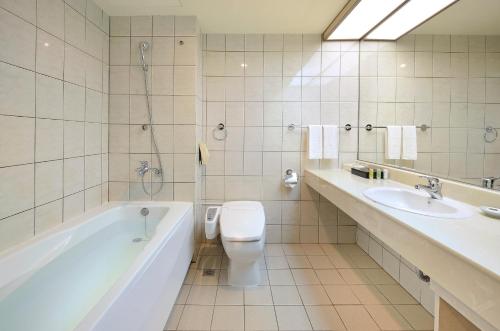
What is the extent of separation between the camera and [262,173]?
8.01ft

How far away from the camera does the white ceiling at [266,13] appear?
1498 mm

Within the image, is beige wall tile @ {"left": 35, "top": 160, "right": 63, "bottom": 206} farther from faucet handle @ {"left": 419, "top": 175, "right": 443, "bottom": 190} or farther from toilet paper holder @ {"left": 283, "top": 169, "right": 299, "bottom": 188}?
faucet handle @ {"left": 419, "top": 175, "right": 443, "bottom": 190}

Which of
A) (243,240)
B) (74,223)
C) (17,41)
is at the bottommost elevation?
(243,240)

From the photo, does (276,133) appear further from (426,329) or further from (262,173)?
(426,329)

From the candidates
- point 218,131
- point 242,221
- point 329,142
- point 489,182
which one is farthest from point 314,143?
point 489,182

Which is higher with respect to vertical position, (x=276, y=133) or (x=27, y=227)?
(x=276, y=133)

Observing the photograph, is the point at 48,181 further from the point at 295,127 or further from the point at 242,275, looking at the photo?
the point at 295,127

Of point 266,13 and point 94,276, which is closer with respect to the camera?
point 94,276

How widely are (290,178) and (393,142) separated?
35.6 inches

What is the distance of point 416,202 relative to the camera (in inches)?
57.4

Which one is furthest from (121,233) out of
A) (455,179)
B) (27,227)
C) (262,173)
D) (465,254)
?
(455,179)

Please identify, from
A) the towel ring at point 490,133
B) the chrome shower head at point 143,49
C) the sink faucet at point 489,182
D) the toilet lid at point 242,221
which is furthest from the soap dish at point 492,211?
the chrome shower head at point 143,49

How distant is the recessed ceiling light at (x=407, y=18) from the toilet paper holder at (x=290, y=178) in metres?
1.43

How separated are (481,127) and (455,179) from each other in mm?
310
